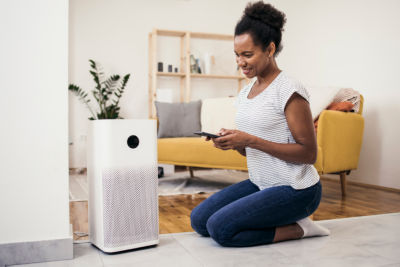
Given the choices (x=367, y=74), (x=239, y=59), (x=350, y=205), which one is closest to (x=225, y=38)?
(x=367, y=74)

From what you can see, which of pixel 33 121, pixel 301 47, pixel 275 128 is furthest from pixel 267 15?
pixel 301 47

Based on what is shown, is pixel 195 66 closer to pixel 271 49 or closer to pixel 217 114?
pixel 217 114

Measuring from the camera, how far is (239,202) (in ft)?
5.60

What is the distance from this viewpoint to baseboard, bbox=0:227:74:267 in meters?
1.49

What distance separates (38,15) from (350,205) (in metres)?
2.20

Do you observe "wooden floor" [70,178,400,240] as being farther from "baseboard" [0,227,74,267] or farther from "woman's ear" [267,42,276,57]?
"woman's ear" [267,42,276,57]

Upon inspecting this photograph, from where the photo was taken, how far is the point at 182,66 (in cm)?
512

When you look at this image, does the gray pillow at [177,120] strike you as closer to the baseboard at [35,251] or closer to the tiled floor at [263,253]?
the tiled floor at [263,253]

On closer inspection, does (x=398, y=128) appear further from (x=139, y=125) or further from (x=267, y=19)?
(x=139, y=125)

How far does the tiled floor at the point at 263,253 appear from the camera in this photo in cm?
154

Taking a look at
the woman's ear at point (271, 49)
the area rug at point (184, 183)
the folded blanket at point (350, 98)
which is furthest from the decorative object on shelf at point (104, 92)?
the woman's ear at point (271, 49)

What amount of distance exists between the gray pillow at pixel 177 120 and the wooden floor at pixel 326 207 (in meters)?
0.92

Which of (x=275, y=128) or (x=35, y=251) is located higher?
(x=275, y=128)

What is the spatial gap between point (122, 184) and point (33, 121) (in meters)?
0.42
